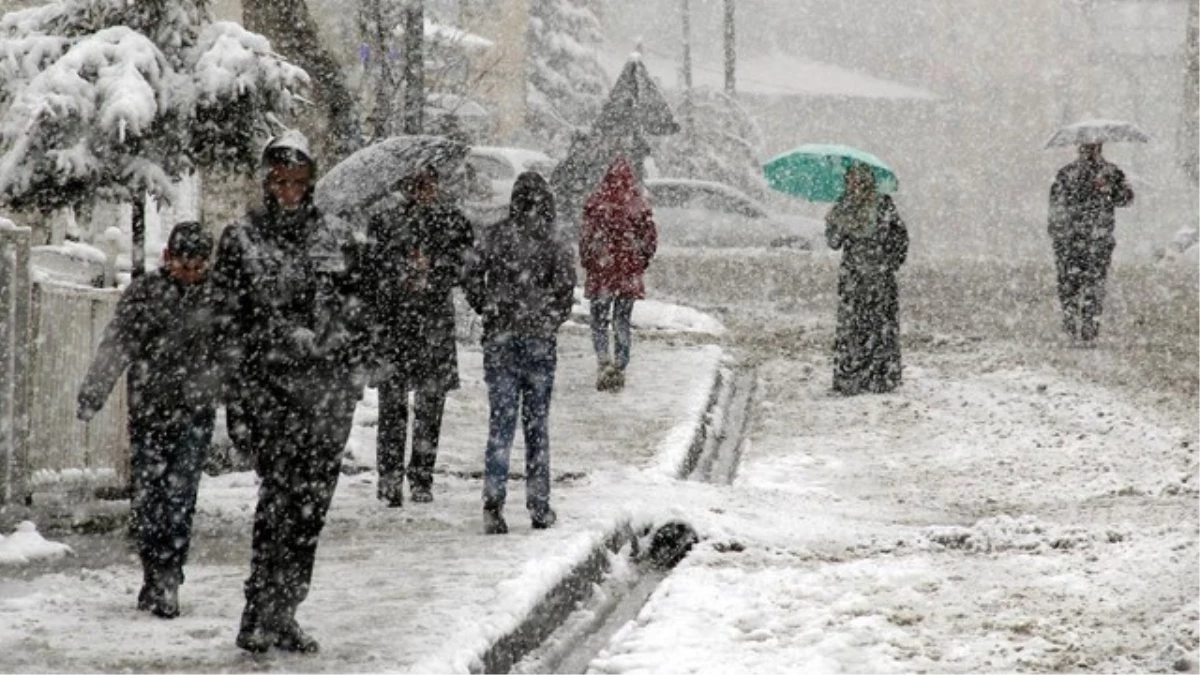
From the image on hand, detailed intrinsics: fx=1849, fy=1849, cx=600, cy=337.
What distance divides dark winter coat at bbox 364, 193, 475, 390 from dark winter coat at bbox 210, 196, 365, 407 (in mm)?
2821

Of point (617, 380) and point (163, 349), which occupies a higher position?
point (163, 349)

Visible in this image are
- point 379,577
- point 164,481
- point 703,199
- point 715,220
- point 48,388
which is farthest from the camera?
point 703,199

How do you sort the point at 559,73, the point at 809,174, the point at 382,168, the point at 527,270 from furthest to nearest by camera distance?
the point at 559,73, the point at 809,174, the point at 382,168, the point at 527,270

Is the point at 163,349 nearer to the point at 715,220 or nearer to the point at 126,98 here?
the point at 126,98

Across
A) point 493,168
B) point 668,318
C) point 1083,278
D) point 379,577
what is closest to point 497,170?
point 493,168

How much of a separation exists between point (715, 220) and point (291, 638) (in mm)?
22920

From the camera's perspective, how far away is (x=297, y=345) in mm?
6504

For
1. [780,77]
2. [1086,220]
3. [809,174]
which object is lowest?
[1086,220]

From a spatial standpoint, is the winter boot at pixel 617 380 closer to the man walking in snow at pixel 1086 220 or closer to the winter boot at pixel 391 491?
the man walking in snow at pixel 1086 220

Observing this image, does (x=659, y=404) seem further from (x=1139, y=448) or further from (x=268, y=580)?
(x=268, y=580)

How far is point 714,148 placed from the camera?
49.2 meters

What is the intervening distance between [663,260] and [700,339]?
543cm

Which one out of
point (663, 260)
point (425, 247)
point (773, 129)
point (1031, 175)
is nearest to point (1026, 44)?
point (1031, 175)

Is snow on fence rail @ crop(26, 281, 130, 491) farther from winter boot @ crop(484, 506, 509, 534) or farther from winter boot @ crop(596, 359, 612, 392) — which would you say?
winter boot @ crop(596, 359, 612, 392)
